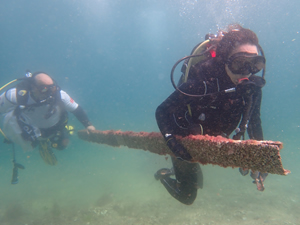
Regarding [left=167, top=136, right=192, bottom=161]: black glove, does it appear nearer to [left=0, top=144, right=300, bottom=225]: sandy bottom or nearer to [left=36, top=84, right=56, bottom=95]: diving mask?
[left=0, top=144, right=300, bottom=225]: sandy bottom

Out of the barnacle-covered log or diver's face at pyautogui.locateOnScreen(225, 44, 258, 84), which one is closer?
the barnacle-covered log

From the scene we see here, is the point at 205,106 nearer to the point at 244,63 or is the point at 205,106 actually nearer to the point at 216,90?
the point at 216,90

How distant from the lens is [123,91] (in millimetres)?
83500

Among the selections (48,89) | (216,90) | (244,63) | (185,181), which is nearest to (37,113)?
(48,89)

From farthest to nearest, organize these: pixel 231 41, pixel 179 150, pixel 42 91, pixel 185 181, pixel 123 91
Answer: pixel 123 91
pixel 42 91
pixel 185 181
pixel 231 41
pixel 179 150

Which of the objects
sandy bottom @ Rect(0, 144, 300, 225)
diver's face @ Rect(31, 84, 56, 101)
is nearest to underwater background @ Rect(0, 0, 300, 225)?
sandy bottom @ Rect(0, 144, 300, 225)

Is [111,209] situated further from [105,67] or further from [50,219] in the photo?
[105,67]

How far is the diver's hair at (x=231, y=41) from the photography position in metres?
2.50

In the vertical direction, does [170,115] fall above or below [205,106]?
below

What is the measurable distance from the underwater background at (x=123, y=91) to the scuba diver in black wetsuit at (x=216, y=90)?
1168 millimetres

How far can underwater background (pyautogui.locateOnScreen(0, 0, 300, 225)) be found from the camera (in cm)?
761

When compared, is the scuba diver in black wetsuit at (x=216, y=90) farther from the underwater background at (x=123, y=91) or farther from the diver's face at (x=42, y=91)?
the diver's face at (x=42, y=91)

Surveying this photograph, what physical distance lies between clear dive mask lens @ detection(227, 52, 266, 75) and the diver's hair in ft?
0.48

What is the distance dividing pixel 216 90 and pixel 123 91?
272 ft
